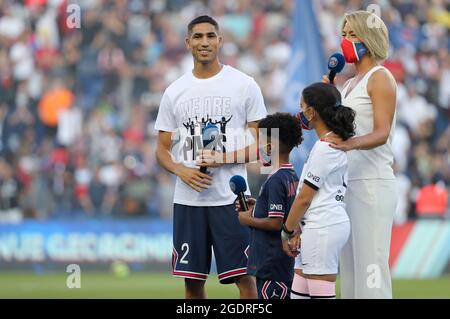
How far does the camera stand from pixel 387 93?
25.8 feet

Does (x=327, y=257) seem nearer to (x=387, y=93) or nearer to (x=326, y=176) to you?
(x=326, y=176)

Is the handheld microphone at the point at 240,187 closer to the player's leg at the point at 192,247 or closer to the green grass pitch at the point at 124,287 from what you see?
the player's leg at the point at 192,247

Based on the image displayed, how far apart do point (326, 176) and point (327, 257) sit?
21.7 inches

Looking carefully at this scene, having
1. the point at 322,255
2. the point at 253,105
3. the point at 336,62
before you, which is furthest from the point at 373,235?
the point at 253,105

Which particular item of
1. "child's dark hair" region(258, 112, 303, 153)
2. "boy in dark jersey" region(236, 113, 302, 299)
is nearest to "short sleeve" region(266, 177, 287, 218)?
"boy in dark jersey" region(236, 113, 302, 299)

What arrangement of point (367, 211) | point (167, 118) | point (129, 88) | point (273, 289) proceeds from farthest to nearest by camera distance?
point (129, 88) → point (167, 118) → point (273, 289) → point (367, 211)

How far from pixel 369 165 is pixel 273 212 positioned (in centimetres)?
85

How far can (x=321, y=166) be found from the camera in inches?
302

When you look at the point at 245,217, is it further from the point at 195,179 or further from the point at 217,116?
the point at 217,116

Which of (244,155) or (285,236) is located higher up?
(244,155)

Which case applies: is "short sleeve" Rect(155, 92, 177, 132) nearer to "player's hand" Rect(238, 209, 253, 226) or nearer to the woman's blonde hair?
"player's hand" Rect(238, 209, 253, 226)

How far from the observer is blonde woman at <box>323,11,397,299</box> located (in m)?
7.81

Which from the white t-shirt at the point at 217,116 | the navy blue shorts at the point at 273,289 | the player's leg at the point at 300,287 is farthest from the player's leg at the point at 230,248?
the player's leg at the point at 300,287

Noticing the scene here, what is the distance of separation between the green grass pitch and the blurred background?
0.11 metres
